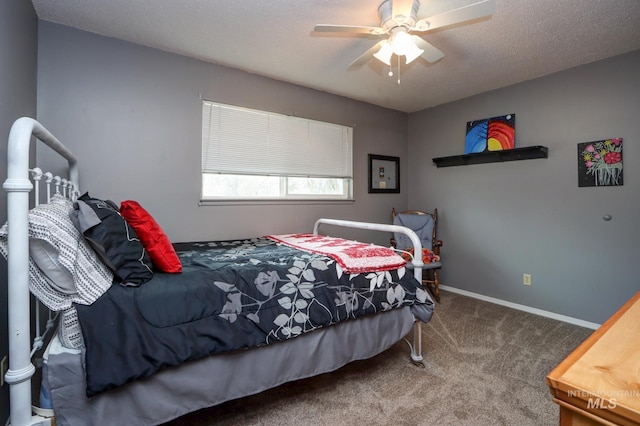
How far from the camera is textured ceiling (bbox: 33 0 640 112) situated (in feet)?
6.39

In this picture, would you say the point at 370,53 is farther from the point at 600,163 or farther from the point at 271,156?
the point at 600,163

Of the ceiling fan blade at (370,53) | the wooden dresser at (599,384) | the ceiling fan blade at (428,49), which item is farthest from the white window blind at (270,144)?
the wooden dresser at (599,384)

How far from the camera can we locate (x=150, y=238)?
1.50 metres

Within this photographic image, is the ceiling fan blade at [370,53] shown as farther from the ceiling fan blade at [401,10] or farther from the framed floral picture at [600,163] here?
the framed floral picture at [600,163]

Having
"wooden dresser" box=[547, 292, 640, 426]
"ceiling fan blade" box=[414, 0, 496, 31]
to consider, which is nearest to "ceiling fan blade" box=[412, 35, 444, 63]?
"ceiling fan blade" box=[414, 0, 496, 31]

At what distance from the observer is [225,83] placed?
280 centimetres

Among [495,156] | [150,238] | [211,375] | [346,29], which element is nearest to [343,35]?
[346,29]

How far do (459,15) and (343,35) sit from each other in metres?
0.86

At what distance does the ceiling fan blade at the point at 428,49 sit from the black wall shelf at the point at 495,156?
1.53 metres

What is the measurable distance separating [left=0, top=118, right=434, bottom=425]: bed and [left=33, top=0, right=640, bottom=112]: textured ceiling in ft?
3.53

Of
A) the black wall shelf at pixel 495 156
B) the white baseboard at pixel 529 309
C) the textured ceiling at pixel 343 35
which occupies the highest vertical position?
the textured ceiling at pixel 343 35

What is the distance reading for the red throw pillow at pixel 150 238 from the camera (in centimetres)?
146

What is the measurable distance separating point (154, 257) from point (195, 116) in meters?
1.61

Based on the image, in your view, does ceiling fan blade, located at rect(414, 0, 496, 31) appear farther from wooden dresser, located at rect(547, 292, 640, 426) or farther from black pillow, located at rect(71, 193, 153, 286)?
black pillow, located at rect(71, 193, 153, 286)
